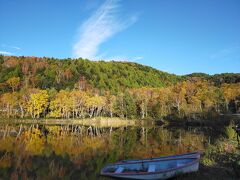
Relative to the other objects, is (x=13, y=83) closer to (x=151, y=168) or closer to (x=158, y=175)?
(x=151, y=168)

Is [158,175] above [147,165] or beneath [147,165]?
beneath

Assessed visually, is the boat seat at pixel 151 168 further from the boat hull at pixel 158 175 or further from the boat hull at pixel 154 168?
the boat hull at pixel 158 175

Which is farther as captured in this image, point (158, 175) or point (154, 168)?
point (154, 168)

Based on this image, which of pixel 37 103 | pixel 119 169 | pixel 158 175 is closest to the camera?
pixel 158 175

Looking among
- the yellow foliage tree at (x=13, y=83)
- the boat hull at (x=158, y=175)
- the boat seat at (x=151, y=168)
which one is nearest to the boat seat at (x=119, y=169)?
the boat hull at (x=158, y=175)

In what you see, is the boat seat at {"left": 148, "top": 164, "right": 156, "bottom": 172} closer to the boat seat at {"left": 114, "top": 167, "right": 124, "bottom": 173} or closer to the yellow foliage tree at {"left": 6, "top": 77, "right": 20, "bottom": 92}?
the boat seat at {"left": 114, "top": 167, "right": 124, "bottom": 173}

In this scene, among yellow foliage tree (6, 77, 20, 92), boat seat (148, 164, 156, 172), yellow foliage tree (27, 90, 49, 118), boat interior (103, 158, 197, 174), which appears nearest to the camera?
boat seat (148, 164, 156, 172)

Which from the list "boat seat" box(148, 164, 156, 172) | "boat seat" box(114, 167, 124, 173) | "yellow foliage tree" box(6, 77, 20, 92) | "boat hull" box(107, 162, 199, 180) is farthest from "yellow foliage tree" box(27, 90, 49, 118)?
"boat hull" box(107, 162, 199, 180)

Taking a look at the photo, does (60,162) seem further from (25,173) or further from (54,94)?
(54,94)

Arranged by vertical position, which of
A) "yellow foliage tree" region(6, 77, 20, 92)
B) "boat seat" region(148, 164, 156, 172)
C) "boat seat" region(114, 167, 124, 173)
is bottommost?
"boat seat" region(114, 167, 124, 173)

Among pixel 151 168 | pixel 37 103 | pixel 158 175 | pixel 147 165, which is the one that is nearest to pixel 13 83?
pixel 37 103

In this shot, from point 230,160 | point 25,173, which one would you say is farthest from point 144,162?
point 25,173

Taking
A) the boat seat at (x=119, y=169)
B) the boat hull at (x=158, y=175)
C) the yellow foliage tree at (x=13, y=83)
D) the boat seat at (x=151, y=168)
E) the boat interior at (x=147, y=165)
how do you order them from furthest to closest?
the yellow foliage tree at (x=13, y=83) < the boat interior at (x=147, y=165) < the boat seat at (x=119, y=169) < the boat seat at (x=151, y=168) < the boat hull at (x=158, y=175)

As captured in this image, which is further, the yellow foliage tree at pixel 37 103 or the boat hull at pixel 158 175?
the yellow foliage tree at pixel 37 103
